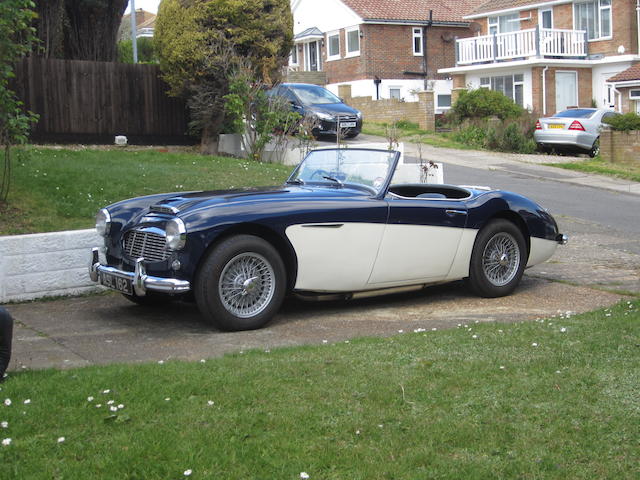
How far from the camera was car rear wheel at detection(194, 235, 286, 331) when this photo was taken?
6715 mm

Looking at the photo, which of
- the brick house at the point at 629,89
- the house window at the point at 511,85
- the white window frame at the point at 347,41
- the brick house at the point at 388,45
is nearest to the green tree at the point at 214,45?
the brick house at the point at 629,89

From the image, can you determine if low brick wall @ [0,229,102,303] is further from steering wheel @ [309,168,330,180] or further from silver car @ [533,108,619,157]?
silver car @ [533,108,619,157]

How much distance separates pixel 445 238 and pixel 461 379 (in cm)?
300

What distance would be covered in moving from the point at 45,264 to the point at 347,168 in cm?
310

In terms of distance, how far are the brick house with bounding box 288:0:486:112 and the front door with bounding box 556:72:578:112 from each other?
639cm

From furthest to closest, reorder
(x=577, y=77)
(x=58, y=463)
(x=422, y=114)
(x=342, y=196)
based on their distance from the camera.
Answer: (x=577, y=77) → (x=422, y=114) → (x=342, y=196) → (x=58, y=463)

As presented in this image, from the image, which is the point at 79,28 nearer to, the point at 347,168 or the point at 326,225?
the point at 347,168

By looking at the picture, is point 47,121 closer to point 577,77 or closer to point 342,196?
point 342,196

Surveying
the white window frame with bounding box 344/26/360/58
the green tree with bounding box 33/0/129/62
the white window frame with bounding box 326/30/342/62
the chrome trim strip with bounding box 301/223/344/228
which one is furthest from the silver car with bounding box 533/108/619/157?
the chrome trim strip with bounding box 301/223/344/228

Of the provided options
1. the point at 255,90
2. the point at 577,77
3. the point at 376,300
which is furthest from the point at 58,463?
the point at 577,77

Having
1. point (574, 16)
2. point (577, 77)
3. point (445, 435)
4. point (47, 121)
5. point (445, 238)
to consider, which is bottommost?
point (445, 435)

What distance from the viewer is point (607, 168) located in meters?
21.5

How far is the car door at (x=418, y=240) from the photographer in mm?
7578

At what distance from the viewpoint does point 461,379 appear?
504cm
